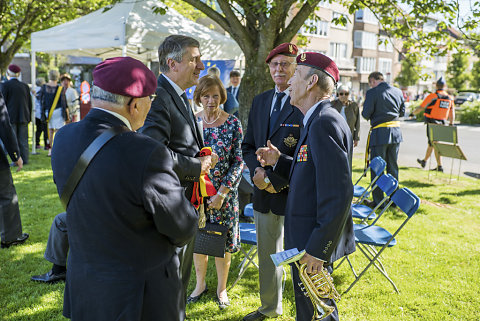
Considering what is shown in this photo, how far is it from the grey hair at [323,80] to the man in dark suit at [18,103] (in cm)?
859

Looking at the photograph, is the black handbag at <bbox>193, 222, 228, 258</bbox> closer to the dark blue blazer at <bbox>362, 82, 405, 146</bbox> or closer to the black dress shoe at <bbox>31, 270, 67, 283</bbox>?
the black dress shoe at <bbox>31, 270, 67, 283</bbox>

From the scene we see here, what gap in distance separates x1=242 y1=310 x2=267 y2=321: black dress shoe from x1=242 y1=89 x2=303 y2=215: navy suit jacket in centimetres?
Result: 92

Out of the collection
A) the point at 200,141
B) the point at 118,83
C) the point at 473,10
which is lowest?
the point at 200,141

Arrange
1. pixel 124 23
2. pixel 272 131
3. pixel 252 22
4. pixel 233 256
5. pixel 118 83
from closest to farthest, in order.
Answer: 1. pixel 118 83
2. pixel 272 131
3. pixel 233 256
4. pixel 252 22
5. pixel 124 23

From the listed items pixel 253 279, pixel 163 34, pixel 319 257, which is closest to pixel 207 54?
pixel 163 34

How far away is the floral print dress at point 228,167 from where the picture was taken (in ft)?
12.2

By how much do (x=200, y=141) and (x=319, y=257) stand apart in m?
1.10

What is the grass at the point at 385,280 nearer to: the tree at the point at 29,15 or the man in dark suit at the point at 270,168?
the man in dark suit at the point at 270,168

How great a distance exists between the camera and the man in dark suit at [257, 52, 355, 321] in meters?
2.27

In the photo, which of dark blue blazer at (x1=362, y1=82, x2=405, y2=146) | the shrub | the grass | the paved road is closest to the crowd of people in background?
the grass

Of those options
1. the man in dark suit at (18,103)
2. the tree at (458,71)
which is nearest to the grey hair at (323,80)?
the man in dark suit at (18,103)

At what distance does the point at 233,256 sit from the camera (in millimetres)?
5125

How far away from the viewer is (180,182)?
102 inches

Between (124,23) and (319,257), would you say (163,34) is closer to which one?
(124,23)
